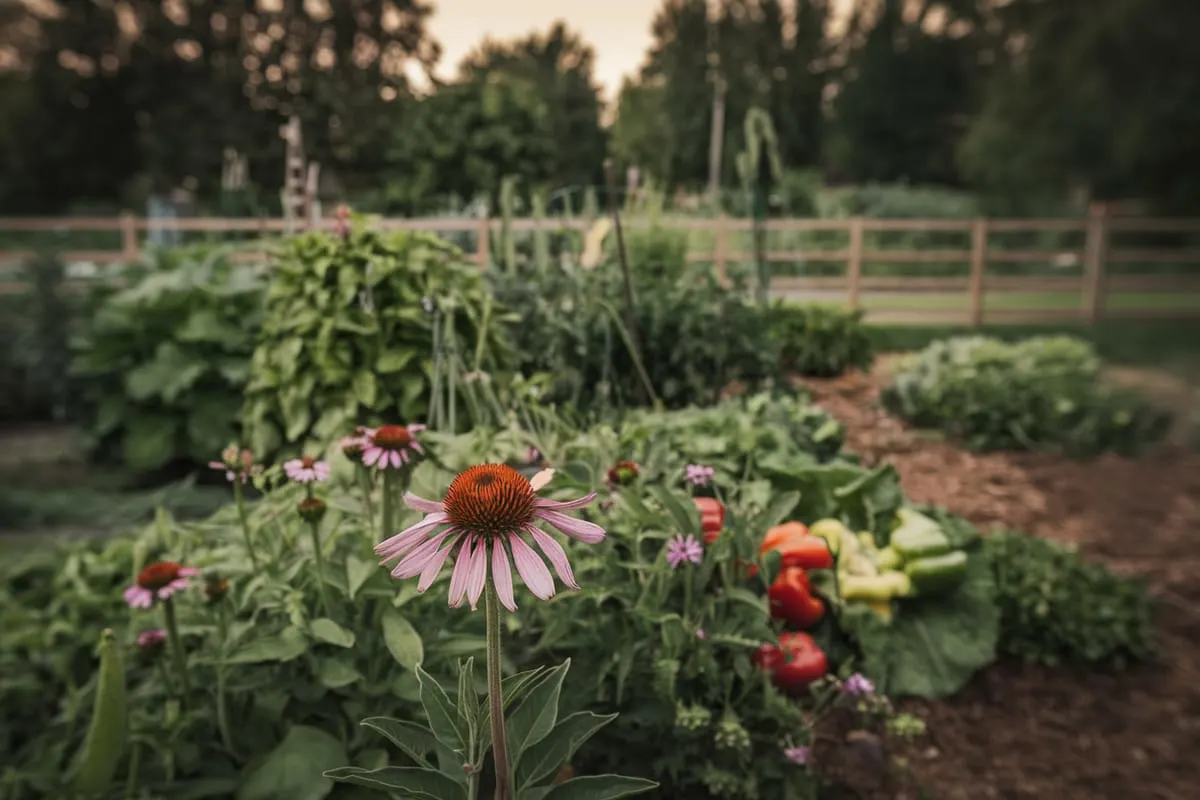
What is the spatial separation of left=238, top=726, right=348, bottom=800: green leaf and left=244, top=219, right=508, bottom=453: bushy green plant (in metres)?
1.10

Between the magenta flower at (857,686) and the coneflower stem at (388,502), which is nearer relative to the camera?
the coneflower stem at (388,502)

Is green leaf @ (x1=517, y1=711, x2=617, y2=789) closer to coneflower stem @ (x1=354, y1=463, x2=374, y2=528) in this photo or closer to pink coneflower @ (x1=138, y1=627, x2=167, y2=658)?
coneflower stem @ (x1=354, y1=463, x2=374, y2=528)

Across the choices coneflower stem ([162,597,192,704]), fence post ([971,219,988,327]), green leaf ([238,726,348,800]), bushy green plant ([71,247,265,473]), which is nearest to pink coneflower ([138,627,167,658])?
coneflower stem ([162,597,192,704])

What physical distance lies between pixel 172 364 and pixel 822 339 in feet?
7.50

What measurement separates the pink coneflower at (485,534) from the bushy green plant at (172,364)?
270 cm

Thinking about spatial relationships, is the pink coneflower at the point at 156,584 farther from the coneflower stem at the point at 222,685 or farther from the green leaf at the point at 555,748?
the green leaf at the point at 555,748

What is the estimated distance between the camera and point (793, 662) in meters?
1.59

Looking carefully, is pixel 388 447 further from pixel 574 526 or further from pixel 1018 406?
pixel 1018 406

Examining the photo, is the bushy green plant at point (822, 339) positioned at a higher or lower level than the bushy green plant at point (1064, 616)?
higher

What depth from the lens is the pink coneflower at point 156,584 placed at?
1.29 metres

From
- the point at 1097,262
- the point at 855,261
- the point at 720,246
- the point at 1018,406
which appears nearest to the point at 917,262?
the point at 1097,262

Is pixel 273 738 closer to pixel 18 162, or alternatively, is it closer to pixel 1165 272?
pixel 1165 272

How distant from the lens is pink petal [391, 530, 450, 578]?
612 mm

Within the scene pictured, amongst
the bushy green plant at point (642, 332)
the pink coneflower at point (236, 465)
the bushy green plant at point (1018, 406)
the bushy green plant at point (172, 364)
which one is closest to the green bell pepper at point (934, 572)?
the bushy green plant at point (642, 332)
